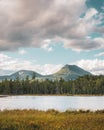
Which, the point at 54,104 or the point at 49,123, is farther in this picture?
the point at 54,104

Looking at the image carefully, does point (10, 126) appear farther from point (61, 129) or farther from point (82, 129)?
point (82, 129)

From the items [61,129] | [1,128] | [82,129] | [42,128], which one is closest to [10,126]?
[1,128]

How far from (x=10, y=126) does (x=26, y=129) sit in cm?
204

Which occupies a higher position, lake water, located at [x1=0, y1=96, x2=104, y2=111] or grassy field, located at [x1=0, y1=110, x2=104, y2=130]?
grassy field, located at [x1=0, y1=110, x2=104, y2=130]

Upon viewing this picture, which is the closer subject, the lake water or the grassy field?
the grassy field

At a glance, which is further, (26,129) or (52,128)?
(52,128)

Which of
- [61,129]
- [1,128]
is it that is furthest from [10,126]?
[61,129]

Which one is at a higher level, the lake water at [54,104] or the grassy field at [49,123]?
the grassy field at [49,123]

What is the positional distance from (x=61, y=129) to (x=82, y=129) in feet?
6.39

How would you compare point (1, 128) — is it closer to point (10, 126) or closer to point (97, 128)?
point (10, 126)

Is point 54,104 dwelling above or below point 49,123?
below

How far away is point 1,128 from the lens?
86.5 feet

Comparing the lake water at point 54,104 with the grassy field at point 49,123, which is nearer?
the grassy field at point 49,123

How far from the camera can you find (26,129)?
26.2 meters
